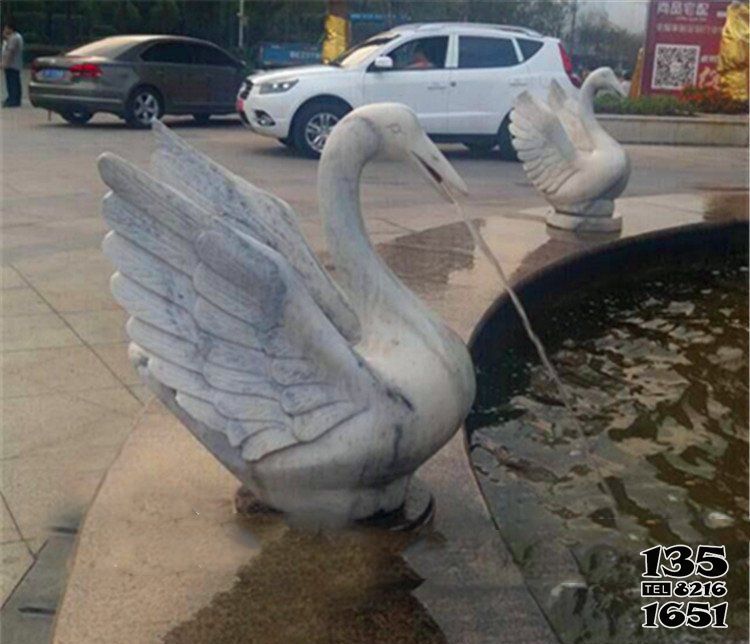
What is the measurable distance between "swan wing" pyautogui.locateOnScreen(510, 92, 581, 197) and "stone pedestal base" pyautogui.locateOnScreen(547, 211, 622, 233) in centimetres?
18

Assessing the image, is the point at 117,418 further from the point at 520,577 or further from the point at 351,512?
the point at 520,577

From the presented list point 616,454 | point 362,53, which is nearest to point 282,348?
point 616,454

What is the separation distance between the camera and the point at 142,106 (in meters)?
15.6

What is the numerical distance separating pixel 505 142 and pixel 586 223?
7.35 m

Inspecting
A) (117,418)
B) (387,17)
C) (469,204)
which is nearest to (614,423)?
(117,418)

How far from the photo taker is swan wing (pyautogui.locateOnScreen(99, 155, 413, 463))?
7.89ft

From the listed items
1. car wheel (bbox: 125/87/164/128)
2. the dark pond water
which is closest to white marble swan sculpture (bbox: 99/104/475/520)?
the dark pond water

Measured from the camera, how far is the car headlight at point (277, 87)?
42.1ft

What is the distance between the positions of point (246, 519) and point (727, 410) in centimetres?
241

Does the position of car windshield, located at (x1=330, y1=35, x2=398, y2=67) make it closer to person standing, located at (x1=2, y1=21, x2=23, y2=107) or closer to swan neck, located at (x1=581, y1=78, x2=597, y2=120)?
swan neck, located at (x1=581, y1=78, x2=597, y2=120)

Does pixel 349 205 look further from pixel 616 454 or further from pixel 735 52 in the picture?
Answer: pixel 735 52

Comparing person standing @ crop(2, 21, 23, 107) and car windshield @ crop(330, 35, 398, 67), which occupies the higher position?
car windshield @ crop(330, 35, 398, 67)

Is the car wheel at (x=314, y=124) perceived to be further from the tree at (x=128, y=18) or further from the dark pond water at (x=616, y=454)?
the tree at (x=128, y=18)

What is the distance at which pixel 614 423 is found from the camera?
418 centimetres
